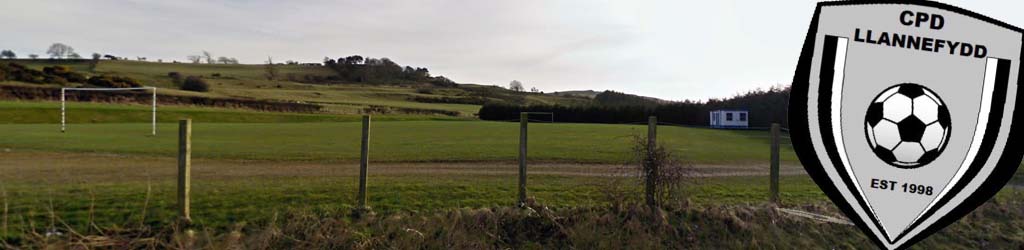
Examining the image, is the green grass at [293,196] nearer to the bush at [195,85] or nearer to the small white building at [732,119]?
the small white building at [732,119]

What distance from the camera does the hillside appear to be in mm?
67188

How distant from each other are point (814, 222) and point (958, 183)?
198cm

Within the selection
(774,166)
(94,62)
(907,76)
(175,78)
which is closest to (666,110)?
(774,166)

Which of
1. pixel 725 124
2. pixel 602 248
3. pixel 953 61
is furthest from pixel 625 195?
pixel 725 124

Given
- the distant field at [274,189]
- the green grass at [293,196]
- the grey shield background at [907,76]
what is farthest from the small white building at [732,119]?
the grey shield background at [907,76]

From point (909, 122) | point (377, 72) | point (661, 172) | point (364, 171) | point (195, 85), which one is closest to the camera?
point (909, 122)

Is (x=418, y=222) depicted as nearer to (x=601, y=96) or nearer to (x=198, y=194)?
(x=198, y=194)

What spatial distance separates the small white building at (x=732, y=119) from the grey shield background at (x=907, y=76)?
50.2 meters

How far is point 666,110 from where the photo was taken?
203 ft

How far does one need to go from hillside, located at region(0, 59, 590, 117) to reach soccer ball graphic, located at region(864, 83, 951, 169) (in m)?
62.1

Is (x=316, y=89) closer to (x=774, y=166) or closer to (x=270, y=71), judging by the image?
(x=270, y=71)

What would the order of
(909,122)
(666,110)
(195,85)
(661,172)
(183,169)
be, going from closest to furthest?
→ 1. (909,122)
2. (183,169)
3. (661,172)
4. (666,110)
5. (195,85)

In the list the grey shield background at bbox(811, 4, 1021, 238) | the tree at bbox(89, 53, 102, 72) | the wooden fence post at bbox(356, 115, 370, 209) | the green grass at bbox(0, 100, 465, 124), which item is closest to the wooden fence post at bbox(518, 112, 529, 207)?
the wooden fence post at bbox(356, 115, 370, 209)

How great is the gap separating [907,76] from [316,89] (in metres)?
93.5
